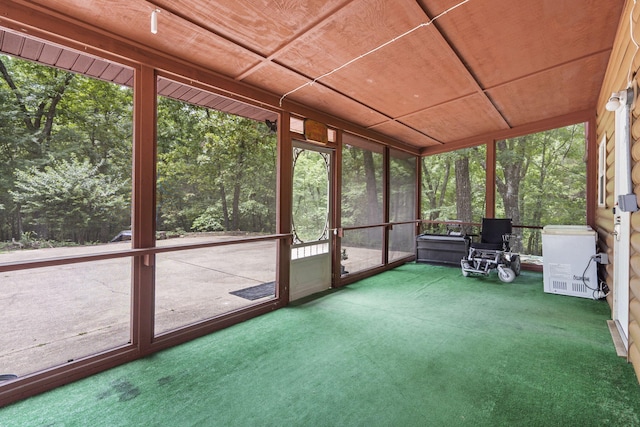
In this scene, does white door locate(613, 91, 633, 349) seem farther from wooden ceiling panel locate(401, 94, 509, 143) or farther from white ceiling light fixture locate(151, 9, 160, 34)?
white ceiling light fixture locate(151, 9, 160, 34)

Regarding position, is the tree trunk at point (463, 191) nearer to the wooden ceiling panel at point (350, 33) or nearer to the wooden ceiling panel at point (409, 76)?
the wooden ceiling panel at point (409, 76)

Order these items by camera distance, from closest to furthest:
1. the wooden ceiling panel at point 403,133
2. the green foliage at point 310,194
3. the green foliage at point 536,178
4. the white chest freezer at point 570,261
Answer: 1. the white chest freezer at point 570,261
2. the green foliage at point 310,194
3. the wooden ceiling panel at point 403,133
4. the green foliage at point 536,178

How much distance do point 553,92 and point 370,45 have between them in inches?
122

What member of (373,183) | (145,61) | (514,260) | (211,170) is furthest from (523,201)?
(145,61)

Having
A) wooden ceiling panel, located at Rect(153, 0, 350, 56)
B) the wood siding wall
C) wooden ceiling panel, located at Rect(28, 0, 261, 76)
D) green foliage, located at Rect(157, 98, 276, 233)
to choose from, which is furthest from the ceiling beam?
green foliage, located at Rect(157, 98, 276, 233)

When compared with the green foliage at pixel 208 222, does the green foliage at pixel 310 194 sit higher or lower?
higher

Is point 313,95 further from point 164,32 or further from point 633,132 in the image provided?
point 633,132

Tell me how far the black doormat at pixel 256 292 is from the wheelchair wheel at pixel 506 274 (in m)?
3.83

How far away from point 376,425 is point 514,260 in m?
5.06

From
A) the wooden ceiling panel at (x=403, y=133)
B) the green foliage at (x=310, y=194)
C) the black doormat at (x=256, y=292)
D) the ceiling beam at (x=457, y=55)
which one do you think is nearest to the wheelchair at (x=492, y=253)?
the wooden ceiling panel at (x=403, y=133)

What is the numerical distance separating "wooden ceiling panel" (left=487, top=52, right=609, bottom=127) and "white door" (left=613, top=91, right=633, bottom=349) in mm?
913

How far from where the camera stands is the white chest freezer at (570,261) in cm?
420

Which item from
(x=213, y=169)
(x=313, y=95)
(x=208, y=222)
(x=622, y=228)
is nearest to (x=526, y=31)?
(x=622, y=228)

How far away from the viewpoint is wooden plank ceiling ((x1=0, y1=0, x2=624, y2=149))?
86.0 inches
